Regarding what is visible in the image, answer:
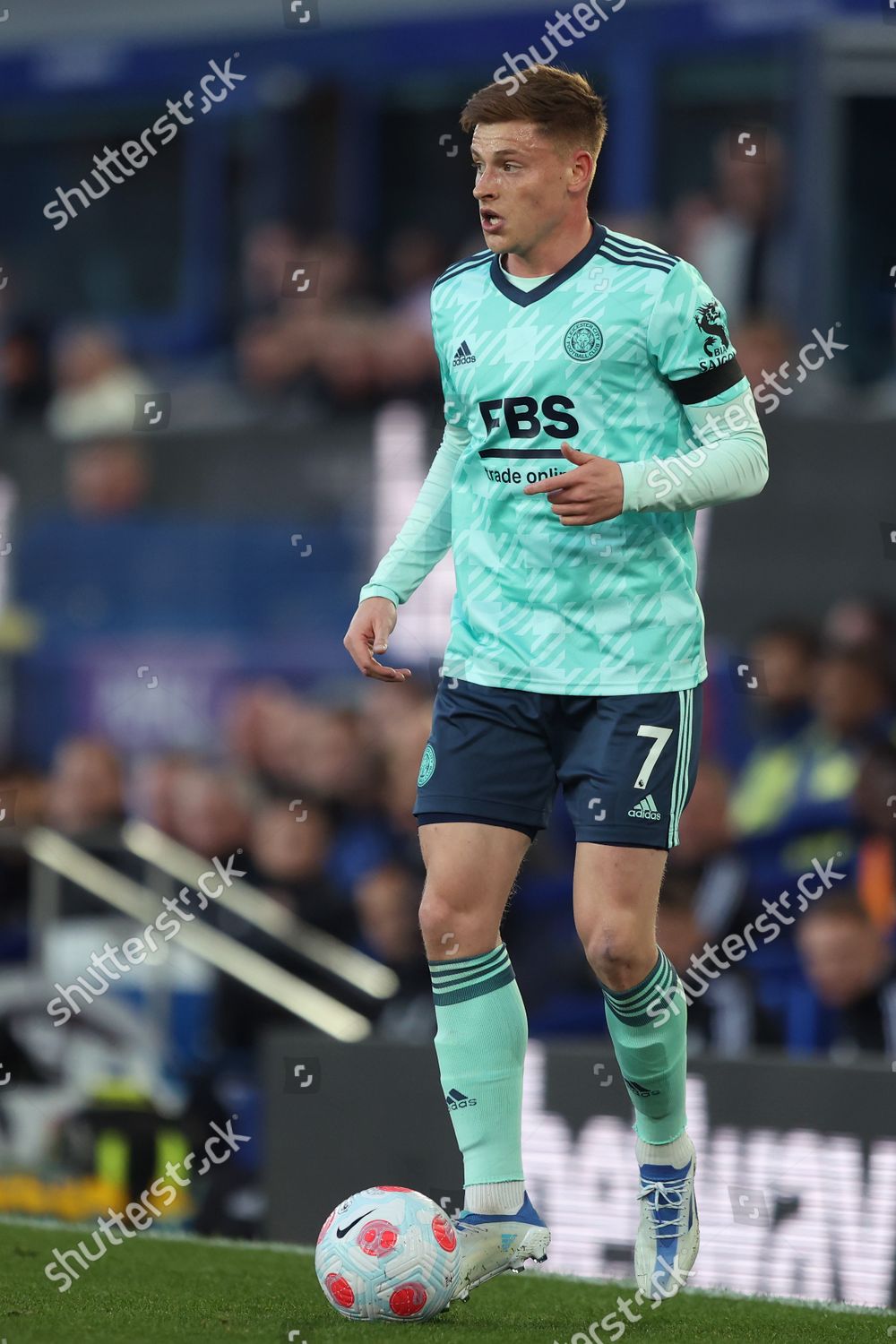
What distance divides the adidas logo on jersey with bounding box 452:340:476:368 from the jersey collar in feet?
0.42

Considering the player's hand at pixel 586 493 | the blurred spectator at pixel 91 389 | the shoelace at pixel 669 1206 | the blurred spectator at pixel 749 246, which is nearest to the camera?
the player's hand at pixel 586 493

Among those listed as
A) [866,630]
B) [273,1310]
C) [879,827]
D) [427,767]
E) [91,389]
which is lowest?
[273,1310]

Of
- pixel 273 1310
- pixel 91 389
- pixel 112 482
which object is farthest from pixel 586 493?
pixel 91 389

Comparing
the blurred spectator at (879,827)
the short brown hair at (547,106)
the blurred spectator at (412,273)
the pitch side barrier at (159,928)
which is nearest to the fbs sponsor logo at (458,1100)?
the short brown hair at (547,106)

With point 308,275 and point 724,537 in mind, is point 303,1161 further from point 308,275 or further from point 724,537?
point 308,275

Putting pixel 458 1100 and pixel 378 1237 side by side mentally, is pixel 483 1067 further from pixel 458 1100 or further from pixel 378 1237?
pixel 378 1237

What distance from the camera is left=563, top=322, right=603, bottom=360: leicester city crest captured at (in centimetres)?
389

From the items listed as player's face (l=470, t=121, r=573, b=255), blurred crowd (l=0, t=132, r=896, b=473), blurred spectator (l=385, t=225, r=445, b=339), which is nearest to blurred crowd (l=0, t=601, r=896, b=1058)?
blurred crowd (l=0, t=132, r=896, b=473)

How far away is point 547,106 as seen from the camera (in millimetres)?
3934

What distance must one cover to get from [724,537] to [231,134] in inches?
203

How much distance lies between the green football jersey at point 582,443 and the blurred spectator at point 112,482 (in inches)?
226

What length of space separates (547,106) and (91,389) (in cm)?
680

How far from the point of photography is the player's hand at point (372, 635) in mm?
3920

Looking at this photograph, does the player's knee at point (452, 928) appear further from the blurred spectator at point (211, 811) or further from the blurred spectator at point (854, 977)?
the blurred spectator at point (211, 811)
